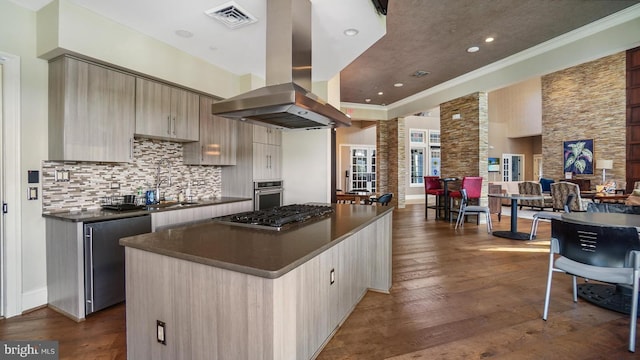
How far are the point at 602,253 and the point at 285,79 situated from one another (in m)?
2.60

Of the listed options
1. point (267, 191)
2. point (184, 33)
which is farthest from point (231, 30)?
point (267, 191)

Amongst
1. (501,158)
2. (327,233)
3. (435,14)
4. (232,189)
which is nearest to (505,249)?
(435,14)

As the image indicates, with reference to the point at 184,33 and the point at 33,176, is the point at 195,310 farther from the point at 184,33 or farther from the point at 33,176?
the point at 184,33

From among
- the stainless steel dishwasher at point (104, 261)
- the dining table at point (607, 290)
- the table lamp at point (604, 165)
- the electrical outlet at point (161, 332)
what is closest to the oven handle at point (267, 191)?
the stainless steel dishwasher at point (104, 261)

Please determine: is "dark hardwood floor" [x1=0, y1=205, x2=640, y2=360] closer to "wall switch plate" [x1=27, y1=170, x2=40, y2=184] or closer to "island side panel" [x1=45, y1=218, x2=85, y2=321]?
"island side panel" [x1=45, y1=218, x2=85, y2=321]

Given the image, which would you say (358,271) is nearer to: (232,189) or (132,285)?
(132,285)

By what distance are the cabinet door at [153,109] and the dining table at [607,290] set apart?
4.14 meters

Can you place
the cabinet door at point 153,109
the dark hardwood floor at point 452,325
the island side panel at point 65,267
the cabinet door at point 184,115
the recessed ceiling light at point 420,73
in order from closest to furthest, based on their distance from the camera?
1. the dark hardwood floor at point 452,325
2. the island side panel at point 65,267
3. the cabinet door at point 153,109
4. the cabinet door at point 184,115
5. the recessed ceiling light at point 420,73

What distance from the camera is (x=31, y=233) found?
250 cm

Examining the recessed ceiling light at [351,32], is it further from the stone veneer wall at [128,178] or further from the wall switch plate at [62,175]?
the wall switch plate at [62,175]

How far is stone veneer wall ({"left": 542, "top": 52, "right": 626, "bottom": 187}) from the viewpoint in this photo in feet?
25.5

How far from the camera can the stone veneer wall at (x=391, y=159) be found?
29.8 ft

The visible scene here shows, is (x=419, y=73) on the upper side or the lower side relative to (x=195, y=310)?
upper

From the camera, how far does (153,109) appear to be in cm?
314
